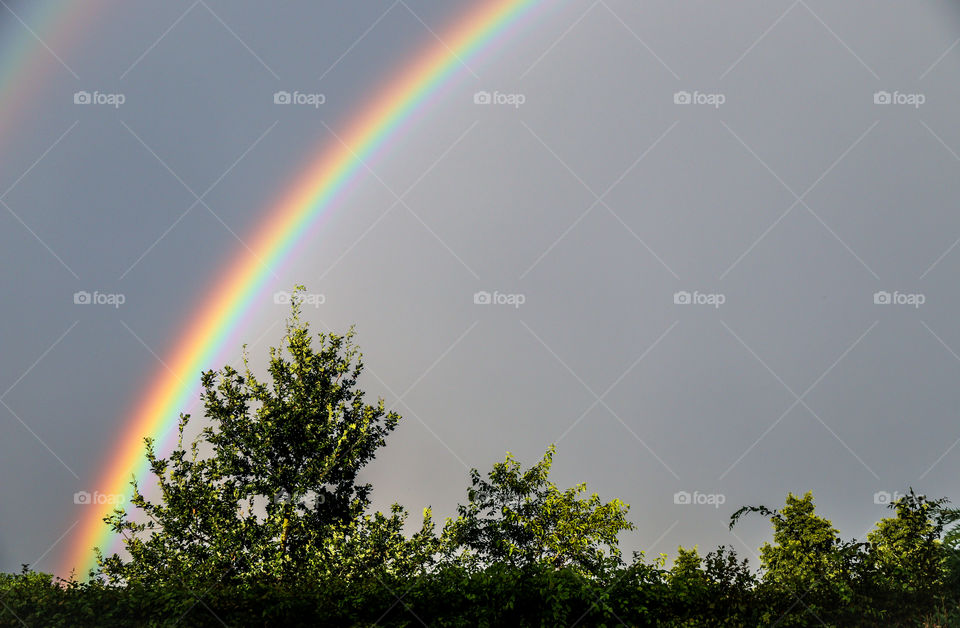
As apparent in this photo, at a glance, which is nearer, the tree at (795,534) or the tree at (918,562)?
the tree at (918,562)

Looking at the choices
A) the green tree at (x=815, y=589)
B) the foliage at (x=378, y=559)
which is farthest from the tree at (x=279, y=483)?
the green tree at (x=815, y=589)

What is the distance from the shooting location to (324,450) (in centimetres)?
1371

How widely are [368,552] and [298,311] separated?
5.30m

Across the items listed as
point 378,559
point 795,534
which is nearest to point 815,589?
point 378,559

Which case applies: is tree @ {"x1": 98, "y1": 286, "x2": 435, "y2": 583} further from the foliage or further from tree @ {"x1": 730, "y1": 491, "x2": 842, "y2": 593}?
tree @ {"x1": 730, "y1": 491, "x2": 842, "y2": 593}

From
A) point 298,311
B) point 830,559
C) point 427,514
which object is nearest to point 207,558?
point 427,514

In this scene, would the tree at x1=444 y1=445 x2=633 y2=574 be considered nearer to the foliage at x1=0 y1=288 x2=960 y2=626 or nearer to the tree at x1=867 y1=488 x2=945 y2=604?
the foliage at x1=0 y1=288 x2=960 y2=626

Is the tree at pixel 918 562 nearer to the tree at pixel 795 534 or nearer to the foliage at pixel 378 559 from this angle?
the foliage at pixel 378 559

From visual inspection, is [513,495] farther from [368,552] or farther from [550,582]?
[550,582]

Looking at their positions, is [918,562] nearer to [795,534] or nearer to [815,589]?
[815,589]

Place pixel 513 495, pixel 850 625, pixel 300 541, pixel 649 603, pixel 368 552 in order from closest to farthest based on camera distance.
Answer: pixel 850 625 → pixel 649 603 → pixel 368 552 → pixel 300 541 → pixel 513 495

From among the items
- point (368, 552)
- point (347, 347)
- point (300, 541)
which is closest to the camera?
point (368, 552)

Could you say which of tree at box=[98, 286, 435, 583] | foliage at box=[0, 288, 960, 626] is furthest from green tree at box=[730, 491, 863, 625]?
tree at box=[98, 286, 435, 583]

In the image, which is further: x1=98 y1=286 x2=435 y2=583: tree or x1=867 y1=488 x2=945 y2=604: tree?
x1=98 y1=286 x2=435 y2=583: tree
